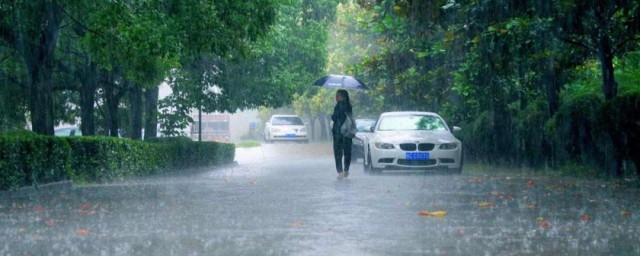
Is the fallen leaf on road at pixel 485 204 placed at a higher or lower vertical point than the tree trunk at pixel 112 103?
lower

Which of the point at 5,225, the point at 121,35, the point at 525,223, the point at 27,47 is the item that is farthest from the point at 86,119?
the point at 525,223

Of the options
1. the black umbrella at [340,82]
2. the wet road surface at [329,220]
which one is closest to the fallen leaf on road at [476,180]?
the wet road surface at [329,220]

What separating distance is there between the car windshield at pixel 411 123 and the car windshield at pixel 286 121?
3846 centimetres

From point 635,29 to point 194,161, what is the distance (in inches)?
→ 636

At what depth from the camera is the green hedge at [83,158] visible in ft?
53.0

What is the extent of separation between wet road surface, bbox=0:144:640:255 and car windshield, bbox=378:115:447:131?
17.9 feet

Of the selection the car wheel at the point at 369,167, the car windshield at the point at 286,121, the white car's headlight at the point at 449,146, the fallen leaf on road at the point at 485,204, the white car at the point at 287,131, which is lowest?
the fallen leaf on road at the point at 485,204

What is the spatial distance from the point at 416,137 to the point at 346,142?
8.47 feet

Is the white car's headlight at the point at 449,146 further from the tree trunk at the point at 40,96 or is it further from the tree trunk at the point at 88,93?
the tree trunk at the point at 88,93

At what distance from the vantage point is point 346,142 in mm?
19031

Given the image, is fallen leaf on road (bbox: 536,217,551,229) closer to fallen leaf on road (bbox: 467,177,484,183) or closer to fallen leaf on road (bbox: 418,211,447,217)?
fallen leaf on road (bbox: 418,211,447,217)

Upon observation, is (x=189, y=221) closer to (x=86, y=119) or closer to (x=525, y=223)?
(x=525, y=223)

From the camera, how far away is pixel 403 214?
1138cm

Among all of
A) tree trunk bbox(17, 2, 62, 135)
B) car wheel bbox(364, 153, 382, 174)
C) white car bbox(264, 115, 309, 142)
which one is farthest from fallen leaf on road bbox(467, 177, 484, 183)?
white car bbox(264, 115, 309, 142)
